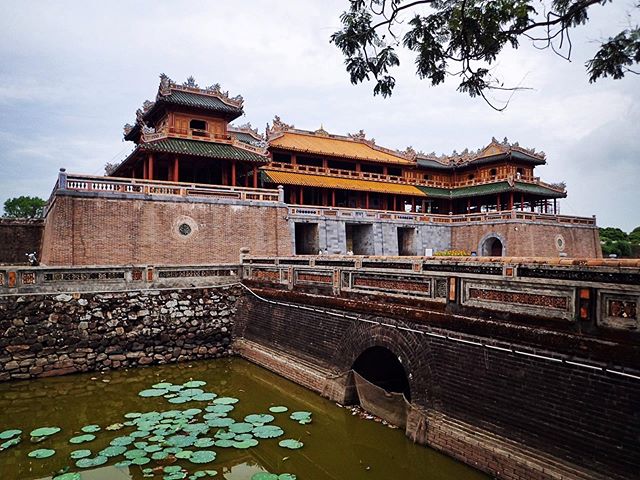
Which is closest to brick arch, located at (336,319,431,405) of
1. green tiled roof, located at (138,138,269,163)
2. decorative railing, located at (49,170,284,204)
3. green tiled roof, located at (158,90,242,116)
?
decorative railing, located at (49,170,284,204)

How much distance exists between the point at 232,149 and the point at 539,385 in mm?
19484

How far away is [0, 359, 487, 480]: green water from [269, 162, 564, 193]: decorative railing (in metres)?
18.0

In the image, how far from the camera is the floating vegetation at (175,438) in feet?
24.4

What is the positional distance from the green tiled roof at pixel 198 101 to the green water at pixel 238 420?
1402 centimetres

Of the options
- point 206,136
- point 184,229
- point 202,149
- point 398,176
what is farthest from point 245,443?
point 398,176

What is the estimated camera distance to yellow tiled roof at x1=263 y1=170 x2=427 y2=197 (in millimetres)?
27516

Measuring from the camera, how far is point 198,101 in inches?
907

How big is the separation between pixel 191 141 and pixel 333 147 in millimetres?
12492

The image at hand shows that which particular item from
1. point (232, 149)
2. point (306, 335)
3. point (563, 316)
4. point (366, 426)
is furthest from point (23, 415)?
point (232, 149)

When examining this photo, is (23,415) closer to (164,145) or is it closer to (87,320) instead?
(87,320)

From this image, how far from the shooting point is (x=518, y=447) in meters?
Answer: 6.25

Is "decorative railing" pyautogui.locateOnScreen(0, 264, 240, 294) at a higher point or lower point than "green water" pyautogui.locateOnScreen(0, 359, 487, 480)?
higher

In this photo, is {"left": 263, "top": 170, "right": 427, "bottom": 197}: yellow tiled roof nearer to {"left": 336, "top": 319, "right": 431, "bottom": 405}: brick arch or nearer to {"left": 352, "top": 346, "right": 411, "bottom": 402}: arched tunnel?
{"left": 352, "top": 346, "right": 411, "bottom": 402}: arched tunnel

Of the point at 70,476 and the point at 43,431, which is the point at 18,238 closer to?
the point at 43,431
